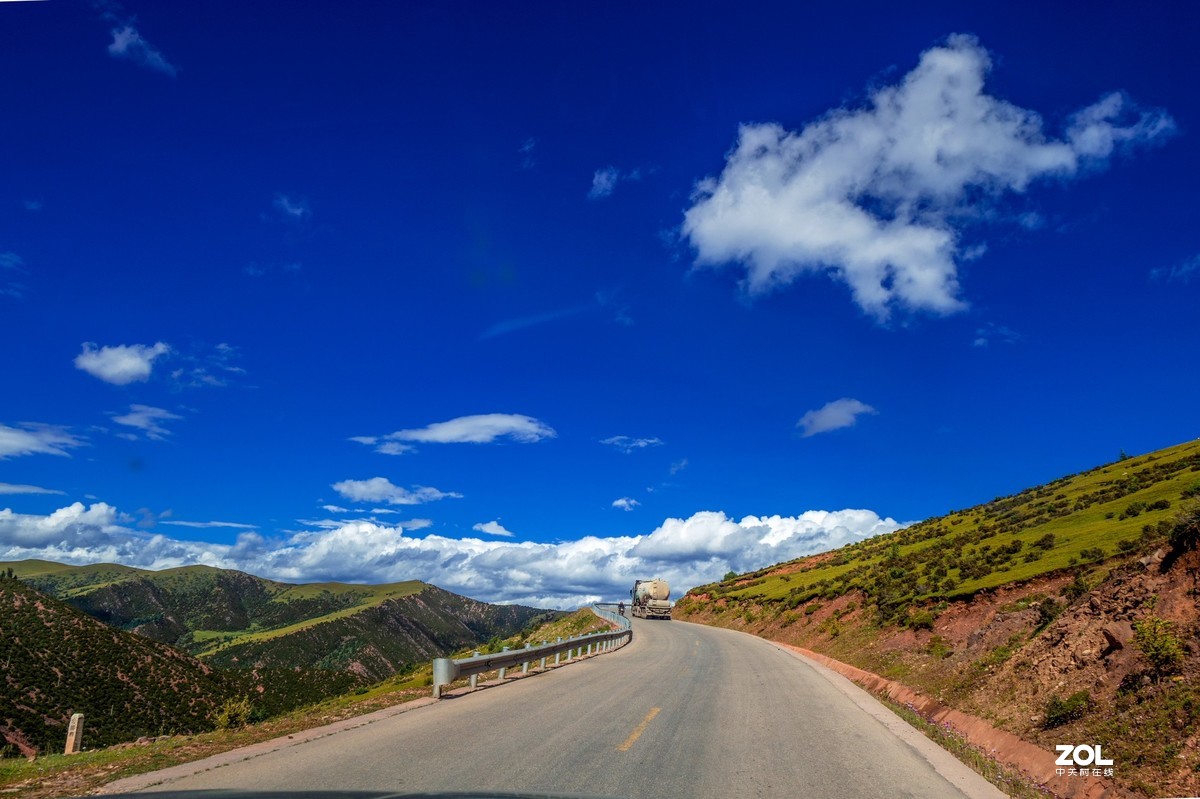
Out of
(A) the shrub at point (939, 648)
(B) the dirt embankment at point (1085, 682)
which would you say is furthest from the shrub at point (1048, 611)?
(A) the shrub at point (939, 648)

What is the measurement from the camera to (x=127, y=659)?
9369cm

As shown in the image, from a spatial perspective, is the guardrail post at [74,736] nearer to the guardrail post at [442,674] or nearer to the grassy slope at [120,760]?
the grassy slope at [120,760]

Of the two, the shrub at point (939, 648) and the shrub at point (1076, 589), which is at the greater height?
the shrub at point (1076, 589)

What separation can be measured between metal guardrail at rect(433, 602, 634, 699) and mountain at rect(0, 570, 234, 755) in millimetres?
66914

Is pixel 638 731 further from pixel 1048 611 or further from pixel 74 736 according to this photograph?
pixel 1048 611

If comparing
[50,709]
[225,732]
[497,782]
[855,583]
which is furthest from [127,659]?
[497,782]

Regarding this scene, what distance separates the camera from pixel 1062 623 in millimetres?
13000

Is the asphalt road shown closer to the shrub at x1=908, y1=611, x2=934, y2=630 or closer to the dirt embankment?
the dirt embankment

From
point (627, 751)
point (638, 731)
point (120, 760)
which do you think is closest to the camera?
point (120, 760)

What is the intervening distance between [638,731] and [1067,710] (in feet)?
21.1

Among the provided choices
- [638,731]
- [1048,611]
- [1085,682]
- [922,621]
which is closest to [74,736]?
[638,731]

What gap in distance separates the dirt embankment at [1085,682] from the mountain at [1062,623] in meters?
0.03

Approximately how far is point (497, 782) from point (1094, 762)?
7.52 metres

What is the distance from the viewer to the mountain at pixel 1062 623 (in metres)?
8.69
